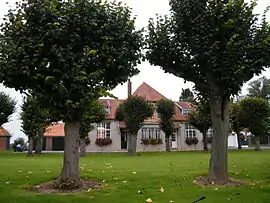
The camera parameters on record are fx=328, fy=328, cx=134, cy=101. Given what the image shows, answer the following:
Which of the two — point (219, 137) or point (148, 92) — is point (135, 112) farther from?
point (219, 137)

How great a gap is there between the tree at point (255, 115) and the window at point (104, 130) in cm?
2024

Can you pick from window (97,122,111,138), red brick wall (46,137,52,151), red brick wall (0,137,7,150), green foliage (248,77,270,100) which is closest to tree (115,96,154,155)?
window (97,122,111,138)

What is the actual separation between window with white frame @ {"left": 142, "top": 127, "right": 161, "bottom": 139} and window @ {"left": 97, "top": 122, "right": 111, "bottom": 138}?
570cm

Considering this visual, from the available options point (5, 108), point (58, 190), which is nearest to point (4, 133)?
point (5, 108)

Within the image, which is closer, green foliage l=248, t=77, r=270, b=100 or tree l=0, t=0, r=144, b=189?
tree l=0, t=0, r=144, b=189

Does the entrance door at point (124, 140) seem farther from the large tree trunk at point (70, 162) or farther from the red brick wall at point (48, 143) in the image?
the large tree trunk at point (70, 162)

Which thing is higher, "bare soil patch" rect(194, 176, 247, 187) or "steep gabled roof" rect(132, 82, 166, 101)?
"steep gabled roof" rect(132, 82, 166, 101)

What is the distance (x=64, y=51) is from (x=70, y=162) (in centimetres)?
383

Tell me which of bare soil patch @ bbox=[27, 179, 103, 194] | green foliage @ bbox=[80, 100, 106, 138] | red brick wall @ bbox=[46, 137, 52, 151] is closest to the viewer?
bare soil patch @ bbox=[27, 179, 103, 194]

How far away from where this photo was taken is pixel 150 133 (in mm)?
53906

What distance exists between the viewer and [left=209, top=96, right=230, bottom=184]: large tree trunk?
13070 mm

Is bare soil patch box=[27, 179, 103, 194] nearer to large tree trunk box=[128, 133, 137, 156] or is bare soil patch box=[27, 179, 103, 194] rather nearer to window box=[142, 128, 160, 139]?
large tree trunk box=[128, 133, 137, 156]

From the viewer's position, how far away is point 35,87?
1150 centimetres

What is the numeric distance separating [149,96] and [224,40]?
4030cm
